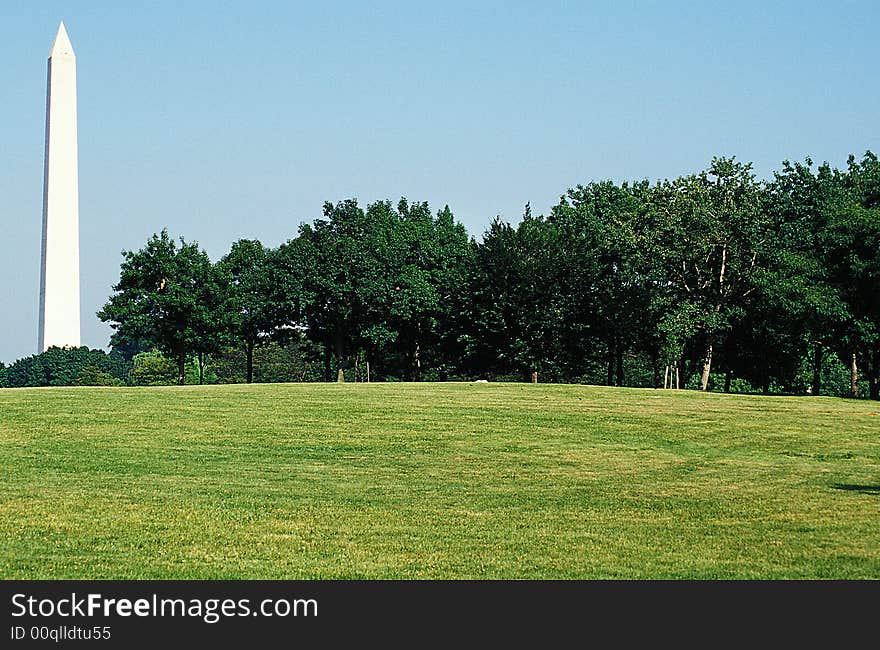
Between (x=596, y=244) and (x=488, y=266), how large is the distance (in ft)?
23.5

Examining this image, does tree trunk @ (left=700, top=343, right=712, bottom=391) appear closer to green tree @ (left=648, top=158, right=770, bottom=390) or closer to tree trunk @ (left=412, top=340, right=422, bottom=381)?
green tree @ (left=648, top=158, right=770, bottom=390)

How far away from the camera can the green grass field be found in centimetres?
1309

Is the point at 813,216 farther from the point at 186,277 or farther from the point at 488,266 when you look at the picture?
the point at 186,277

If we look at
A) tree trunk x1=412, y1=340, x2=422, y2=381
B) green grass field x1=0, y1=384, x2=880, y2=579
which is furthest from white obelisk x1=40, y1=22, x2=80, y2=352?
green grass field x1=0, y1=384, x2=880, y2=579

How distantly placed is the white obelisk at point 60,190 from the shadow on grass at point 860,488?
6164 centimetres

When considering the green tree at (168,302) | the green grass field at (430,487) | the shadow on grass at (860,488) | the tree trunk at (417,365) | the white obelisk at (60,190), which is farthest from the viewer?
the white obelisk at (60,190)

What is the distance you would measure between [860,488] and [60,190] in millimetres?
63232

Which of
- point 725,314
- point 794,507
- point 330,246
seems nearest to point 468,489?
point 794,507

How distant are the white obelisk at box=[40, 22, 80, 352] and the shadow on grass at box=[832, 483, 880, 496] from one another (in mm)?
61640

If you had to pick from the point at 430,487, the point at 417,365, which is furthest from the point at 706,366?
the point at 430,487

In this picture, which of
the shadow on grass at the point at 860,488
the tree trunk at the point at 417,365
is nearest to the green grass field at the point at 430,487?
the shadow on grass at the point at 860,488

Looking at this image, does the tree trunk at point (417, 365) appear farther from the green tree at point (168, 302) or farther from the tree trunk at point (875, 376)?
the tree trunk at point (875, 376)

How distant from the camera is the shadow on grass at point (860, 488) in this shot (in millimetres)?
19828

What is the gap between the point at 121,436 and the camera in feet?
93.4
